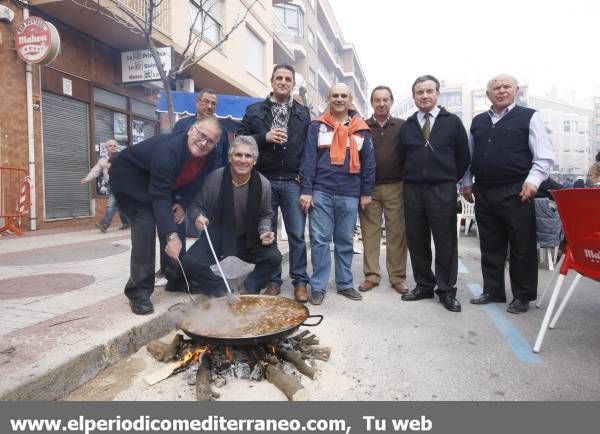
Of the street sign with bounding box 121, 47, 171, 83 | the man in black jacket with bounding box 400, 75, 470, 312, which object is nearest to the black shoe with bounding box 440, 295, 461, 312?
the man in black jacket with bounding box 400, 75, 470, 312

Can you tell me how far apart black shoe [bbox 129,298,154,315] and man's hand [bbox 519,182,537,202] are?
340cm

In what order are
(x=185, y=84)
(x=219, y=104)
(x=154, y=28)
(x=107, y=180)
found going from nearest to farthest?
(x=219, y=104)
(x=107, y=180)
(x=154, y=28)
(x=185, y=84)

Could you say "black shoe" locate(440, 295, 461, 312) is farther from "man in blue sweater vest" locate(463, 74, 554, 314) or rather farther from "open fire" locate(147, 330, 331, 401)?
"open fire" locate(147, 330, 331, 401)

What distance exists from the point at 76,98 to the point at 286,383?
9681 mm

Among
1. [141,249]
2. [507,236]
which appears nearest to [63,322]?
[141,249]

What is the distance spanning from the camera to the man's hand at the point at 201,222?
11.8 ft

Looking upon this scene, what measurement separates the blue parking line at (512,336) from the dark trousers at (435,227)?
1.37 ft

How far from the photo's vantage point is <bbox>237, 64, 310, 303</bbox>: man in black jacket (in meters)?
4.22

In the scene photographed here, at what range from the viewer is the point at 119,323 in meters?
3.09

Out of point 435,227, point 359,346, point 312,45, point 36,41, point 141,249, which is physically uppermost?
point 312,45

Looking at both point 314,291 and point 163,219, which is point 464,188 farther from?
point 163,219

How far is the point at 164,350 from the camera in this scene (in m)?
2.87

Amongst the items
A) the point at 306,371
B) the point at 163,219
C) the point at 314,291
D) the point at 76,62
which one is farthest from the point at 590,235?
the point at 76,62

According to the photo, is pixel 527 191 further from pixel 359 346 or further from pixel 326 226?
pixel 359 346
